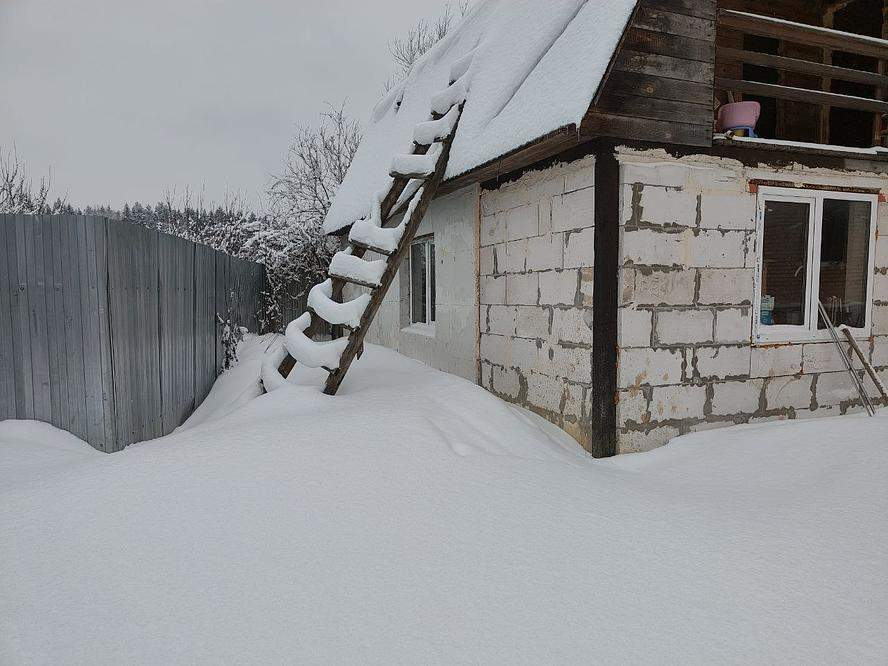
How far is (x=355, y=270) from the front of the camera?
4.62m

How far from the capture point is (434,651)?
187 centimetres

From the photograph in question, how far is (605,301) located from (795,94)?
2661 millimetres

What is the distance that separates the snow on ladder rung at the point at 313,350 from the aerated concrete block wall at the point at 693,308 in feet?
7.49

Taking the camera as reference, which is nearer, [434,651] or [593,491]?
[434,651]

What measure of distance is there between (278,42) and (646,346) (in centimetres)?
4902

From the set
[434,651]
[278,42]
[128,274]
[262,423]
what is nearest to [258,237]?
[128,274]

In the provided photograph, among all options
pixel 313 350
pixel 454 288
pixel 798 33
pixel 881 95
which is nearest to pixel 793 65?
pixel 798 33

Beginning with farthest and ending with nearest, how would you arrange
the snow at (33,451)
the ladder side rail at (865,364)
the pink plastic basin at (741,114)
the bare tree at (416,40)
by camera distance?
the bare tree at (416,40)
the ladder side rail at (865,364)
the pink plastic basin at (741,114)
the snow at (33,451)

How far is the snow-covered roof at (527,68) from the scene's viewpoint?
13.1 feet

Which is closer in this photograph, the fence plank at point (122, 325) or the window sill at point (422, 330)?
the fence plank at point (122, 325)

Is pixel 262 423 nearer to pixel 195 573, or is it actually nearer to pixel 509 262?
pixel 195 573

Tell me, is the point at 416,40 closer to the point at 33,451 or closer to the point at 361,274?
the point at 361,274

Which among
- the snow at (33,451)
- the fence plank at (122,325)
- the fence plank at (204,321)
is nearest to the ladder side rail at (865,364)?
the snow at (33,451)

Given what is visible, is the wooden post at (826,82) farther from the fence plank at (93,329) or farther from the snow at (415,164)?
the fence plank at (93,329)
